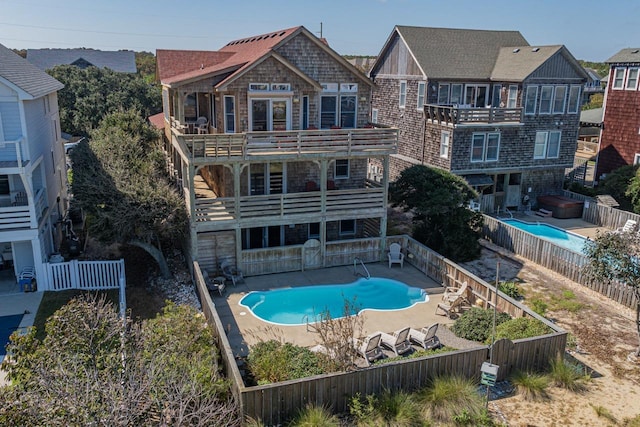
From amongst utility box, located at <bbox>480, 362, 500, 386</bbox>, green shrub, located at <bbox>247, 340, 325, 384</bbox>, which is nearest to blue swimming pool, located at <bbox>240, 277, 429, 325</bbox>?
green shrub, located at <bbox>247, 340, 325, 384</bbox>

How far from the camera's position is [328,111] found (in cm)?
2364

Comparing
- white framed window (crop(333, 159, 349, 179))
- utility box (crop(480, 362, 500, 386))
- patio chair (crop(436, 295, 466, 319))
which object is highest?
white framed window (crop(333, 159, 349, 179))

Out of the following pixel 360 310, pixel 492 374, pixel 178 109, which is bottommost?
pixel 360 310

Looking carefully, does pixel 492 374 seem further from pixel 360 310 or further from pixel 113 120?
pixel 113 120

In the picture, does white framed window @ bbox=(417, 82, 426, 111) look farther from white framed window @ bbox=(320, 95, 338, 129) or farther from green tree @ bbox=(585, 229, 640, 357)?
green tree @ bbox=(585, 229, 640, 357)

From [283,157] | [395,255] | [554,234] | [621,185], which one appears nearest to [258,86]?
[283,157]

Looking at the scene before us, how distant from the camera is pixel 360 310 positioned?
61.3 feet

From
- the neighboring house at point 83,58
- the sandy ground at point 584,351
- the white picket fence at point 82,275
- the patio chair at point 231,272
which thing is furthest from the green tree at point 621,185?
the neighboring house at point 83,58

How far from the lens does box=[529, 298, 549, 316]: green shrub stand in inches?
732

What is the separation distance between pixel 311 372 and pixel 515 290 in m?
10.5

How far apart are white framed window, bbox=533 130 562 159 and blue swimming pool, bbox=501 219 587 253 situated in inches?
176

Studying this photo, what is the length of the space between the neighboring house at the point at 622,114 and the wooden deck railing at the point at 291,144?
20075 mm

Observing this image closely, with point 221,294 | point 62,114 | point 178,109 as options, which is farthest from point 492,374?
point 62,114

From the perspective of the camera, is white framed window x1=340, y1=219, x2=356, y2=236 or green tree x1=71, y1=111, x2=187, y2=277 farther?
white framed window x1=340, y1=219, x2=356, y2=236
